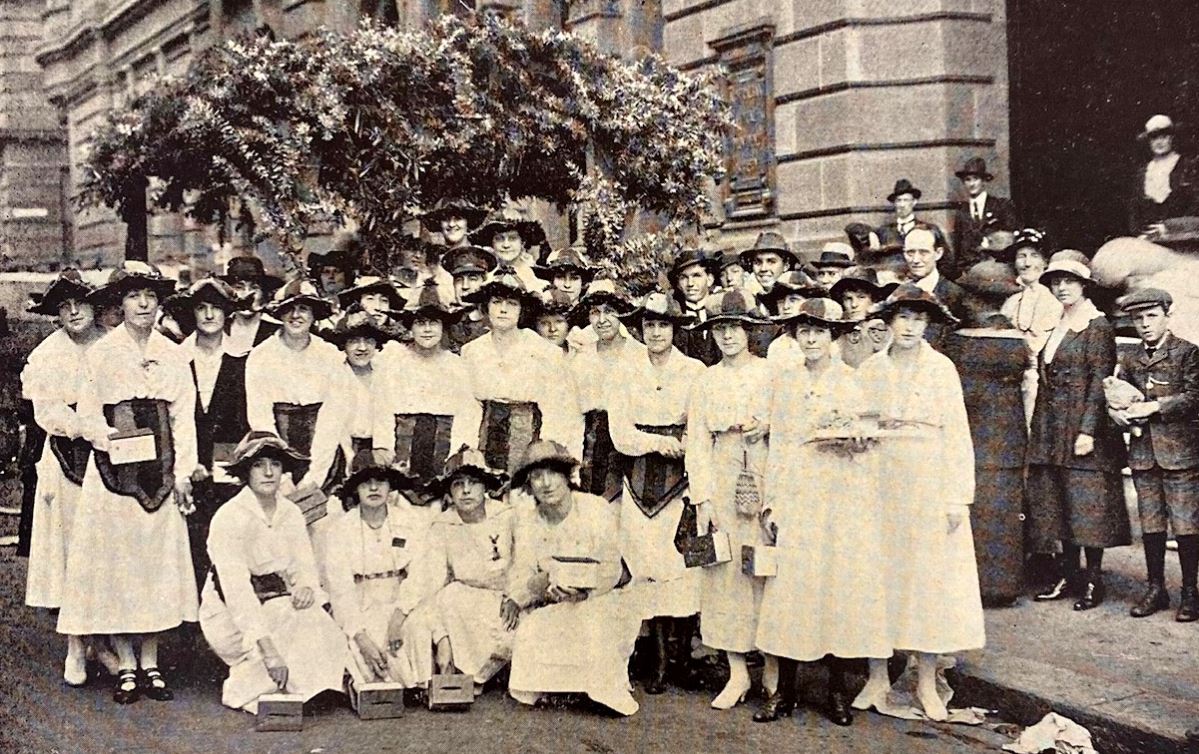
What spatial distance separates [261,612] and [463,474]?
1025 mm

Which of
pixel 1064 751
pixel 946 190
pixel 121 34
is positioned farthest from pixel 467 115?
pixel 121 34

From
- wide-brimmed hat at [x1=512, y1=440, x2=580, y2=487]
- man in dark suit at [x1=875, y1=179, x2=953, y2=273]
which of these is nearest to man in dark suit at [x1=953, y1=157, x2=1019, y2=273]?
man in dark suit at [x1=875, y1=179, x2=953, y2=273]

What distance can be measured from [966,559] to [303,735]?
2771 millimetres

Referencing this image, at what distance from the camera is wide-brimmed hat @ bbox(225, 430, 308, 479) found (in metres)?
5.40

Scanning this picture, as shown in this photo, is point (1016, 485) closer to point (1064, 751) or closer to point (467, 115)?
point (1064, 751)

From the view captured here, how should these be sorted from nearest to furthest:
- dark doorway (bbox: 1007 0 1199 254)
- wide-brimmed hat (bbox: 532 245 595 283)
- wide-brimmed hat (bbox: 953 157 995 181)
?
1. dark doorway (bbox: 1007 0 1199 254)
2. wide-brimmed hat (bbox: 532 245 595 283)
3. wide-brimmed hat (bbox: 953 157 995 181)

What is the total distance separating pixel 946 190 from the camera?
8148 mm

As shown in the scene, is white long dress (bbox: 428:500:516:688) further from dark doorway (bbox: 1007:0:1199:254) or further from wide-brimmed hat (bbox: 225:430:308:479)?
dark doorway (bbox: 1007:0:1199:254)

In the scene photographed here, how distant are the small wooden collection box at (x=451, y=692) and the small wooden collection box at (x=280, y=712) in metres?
0.55

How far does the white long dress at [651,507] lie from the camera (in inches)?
223

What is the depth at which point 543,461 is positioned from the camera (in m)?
5.46

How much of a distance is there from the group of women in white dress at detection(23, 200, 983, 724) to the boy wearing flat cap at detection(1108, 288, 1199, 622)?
A: 1.26 m

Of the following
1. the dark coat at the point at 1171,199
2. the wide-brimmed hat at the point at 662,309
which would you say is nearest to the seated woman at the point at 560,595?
the wide-brimmed hat at the point at 662,309

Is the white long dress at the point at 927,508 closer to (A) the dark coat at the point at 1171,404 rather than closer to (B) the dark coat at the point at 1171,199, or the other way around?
(A) the dark coat at the point at 1171,404
